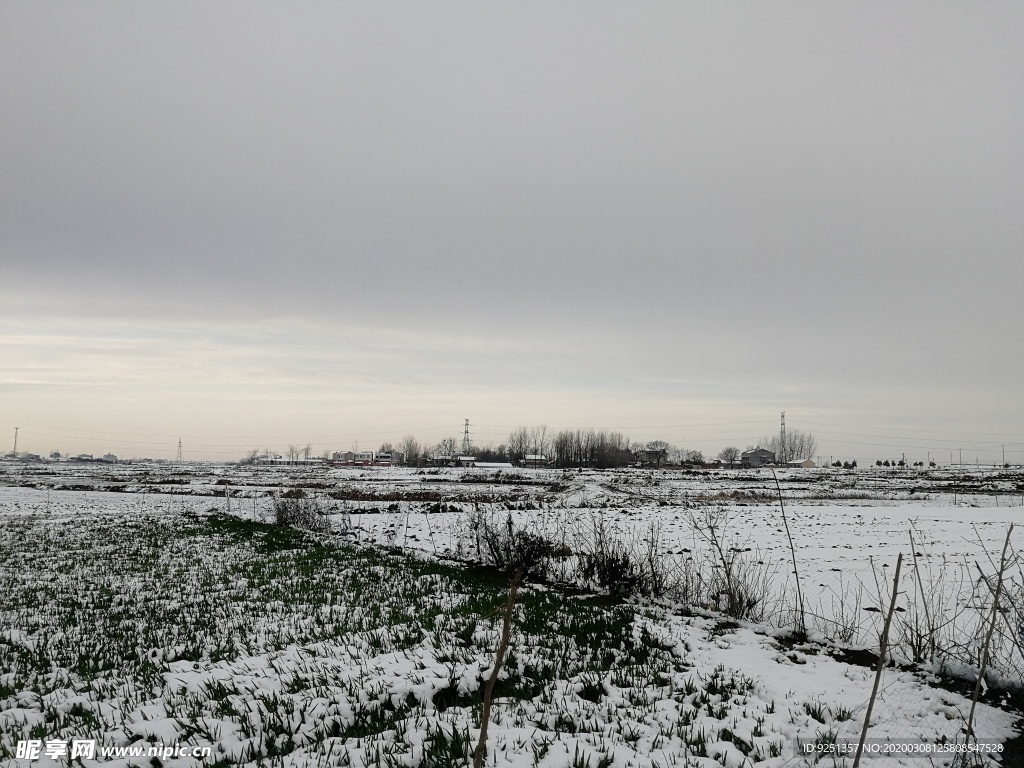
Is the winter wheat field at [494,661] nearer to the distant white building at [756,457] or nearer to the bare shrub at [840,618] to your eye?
the bare shrub at [840,618]

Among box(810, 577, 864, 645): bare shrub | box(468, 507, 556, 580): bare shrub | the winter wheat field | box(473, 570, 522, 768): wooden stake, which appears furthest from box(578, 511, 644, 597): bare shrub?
box(473, 570, 522, 768): wooden stake

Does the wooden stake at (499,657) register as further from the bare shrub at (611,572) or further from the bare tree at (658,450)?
the bare tree at (658,450)

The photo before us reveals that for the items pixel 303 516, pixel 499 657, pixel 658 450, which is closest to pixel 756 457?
pixel 658 450

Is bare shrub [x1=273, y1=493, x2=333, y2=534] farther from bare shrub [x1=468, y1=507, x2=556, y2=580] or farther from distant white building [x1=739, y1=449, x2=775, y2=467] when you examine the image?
distant white building [x1=739, y1=449, x2=775, y2=467]

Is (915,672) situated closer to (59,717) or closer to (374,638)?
(374,638)

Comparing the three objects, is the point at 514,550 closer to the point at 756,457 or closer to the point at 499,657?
the point at 499,657

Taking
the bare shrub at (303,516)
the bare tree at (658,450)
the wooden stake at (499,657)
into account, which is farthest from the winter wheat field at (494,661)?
the bare tree at (658,450)

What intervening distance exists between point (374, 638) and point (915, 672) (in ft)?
22.1

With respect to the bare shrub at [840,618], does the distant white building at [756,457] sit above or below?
below

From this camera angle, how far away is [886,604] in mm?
9844

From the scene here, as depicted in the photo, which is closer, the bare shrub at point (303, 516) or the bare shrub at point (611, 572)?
the bare shrub at point (611, 572)

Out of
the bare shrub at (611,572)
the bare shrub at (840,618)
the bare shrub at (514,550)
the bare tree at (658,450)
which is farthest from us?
the bare tree at (658,450)

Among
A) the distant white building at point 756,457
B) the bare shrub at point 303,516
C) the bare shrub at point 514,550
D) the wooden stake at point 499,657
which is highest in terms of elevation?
the wooden stake at point 499,657

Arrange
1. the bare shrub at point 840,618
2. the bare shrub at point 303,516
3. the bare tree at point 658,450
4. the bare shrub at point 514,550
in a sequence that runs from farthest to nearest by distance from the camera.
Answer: the bare tree at point 658,450, the bare shrub at point 303,516, the bare shrub at point 514,550, the bare shrub at point 840,618
